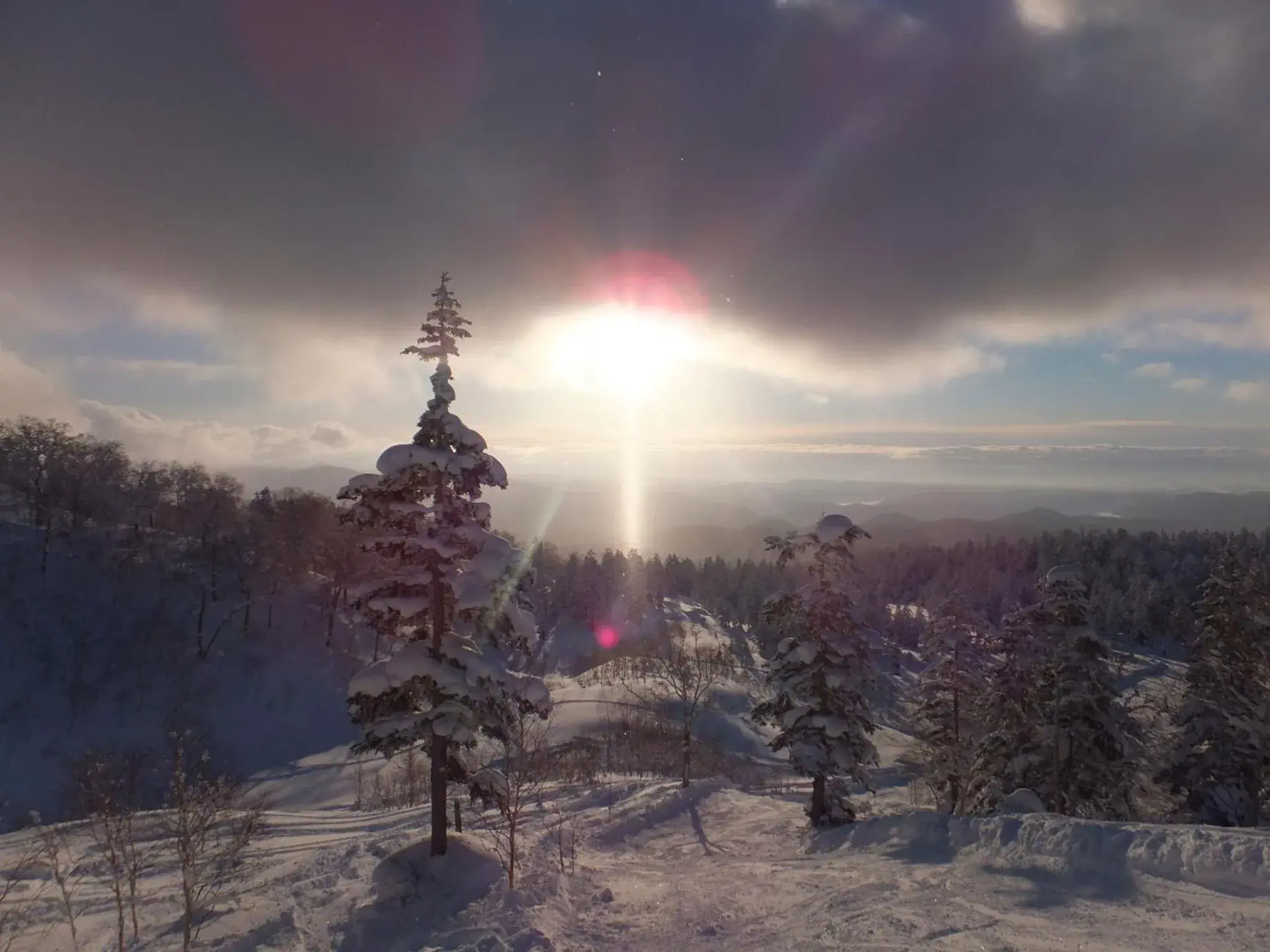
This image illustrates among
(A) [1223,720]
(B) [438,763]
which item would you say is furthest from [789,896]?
(A) [1223,720]

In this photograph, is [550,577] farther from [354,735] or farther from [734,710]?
[354,735]

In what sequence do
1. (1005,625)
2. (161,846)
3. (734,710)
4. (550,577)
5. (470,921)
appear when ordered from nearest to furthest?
(470,921) → (161,846) → (1005,625) → (734,710) → (550,577)

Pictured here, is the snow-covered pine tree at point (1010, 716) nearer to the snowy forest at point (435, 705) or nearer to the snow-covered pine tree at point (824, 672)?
the snowy forest at point (435, 705)

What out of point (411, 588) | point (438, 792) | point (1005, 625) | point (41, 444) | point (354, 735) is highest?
point (41, 444)

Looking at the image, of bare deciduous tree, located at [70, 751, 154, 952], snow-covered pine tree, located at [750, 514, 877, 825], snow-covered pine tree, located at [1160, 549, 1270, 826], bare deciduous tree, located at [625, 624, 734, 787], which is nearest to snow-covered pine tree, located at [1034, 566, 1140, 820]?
snow-covered pine tree, located at [1160, 549, 1270, 826]

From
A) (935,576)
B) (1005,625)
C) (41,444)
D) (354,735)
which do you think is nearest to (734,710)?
(354,735)

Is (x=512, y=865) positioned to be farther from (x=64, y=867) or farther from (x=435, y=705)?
(x=64, y=867)

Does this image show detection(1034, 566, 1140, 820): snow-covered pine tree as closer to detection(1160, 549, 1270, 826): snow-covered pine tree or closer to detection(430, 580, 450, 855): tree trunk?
detection(1160, 549, 1270, 826): snow-covered pine tree
